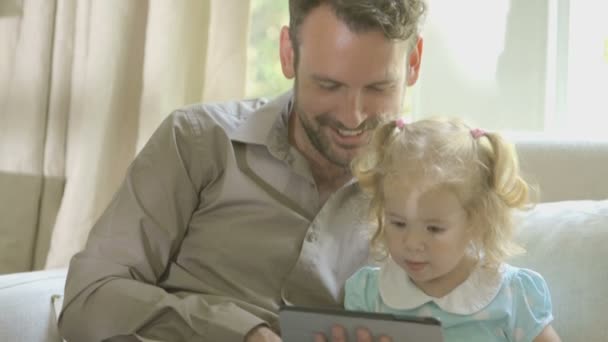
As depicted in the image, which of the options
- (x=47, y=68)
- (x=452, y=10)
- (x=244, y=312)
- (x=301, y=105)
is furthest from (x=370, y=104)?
(x=47, y=68)

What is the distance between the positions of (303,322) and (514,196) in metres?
0.45

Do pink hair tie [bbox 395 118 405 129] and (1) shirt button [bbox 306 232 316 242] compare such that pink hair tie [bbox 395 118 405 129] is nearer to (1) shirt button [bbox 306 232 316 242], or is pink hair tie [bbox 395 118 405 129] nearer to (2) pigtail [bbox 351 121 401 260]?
(2) pigtail [bbox 351 121 401 260]

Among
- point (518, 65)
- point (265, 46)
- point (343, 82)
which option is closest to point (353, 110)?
point (343, 82)

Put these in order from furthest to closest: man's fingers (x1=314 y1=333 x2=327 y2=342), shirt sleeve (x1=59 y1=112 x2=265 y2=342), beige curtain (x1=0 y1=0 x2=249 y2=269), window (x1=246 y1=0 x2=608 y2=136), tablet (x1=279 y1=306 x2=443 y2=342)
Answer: beige curtain (x1=0 y1=0 x2=249 y2=269), window (x1=246 y1=0 x2=608 y2=136), shirt sleeve (x1=59 y1=112 x2=265 y2=342), man's fingers (x1=314 y1=333 x2=327 y2=342), tablet (x1=279 y1=306 x2=443 y2=342)

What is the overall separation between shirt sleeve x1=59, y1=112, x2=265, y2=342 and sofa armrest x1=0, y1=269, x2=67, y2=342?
0.09m

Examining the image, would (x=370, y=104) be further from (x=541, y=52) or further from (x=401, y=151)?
(x=541, y=52)

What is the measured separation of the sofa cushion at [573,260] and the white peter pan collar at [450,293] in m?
0.11

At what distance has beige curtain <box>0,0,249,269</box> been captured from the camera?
7.95ft

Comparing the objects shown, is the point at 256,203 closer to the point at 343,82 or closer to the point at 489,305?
the point at 343,82

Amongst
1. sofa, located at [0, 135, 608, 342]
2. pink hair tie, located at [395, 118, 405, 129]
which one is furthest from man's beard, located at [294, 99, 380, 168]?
sofa, located at [0, 135, 608, 342]

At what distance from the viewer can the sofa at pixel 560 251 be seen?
5.27ft

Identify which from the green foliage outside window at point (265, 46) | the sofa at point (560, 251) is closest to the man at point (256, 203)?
the sofa at point (560, 251)

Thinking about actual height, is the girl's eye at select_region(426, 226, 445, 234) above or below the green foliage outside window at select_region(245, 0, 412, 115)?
below

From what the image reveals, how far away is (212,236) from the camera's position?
71.1 inches
